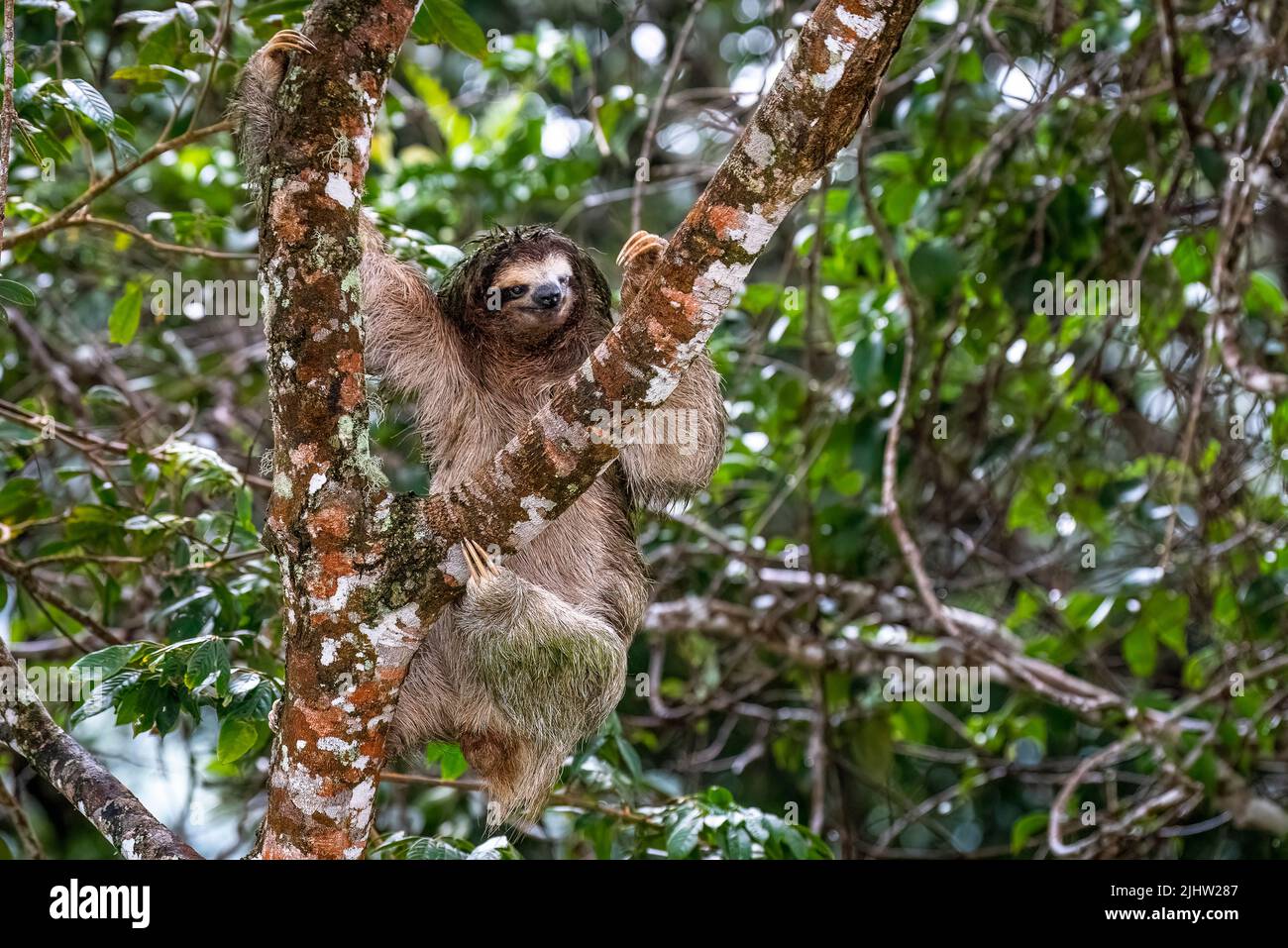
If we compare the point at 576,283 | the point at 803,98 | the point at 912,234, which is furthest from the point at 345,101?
the point at 912,234

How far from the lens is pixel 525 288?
518cm

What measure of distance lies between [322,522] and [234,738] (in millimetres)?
913

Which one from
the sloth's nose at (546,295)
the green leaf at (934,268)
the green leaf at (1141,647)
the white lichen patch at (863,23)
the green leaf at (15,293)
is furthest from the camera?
the green leaf at (1141,647)

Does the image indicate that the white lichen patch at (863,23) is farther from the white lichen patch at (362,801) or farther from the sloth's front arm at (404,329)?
the white lichen patch at (362,801)

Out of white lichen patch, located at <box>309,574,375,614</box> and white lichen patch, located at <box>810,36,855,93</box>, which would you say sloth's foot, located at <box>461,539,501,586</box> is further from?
white lichen patch, located at <box>810,36,855,93</box>

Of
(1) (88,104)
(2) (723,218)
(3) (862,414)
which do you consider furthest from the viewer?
(3) (862,414)

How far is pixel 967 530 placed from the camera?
28.8ft

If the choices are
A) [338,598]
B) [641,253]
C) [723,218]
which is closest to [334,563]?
[338,598]

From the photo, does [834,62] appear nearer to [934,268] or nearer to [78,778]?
A: [934,268]

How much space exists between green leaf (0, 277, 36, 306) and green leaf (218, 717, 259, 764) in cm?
156

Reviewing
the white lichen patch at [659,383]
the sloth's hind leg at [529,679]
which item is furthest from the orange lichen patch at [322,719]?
the white lichen patch at [659,383]

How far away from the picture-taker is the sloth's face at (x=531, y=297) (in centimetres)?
518

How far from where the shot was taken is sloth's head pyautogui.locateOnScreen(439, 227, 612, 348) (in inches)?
205

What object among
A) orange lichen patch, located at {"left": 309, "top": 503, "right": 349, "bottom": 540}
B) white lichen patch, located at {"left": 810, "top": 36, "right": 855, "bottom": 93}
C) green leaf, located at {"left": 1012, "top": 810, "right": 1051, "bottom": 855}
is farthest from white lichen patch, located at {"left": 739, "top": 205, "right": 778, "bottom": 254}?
green leaf, located at {"left": 1012, "top": 810, "right": 1051, "bottom": 855}
